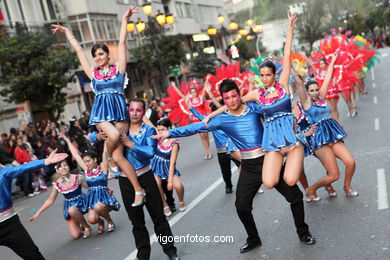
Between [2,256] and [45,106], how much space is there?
48.7 ft

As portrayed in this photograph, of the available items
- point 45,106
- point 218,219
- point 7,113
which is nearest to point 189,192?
point 218,219

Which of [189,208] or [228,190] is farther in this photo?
[228,190]

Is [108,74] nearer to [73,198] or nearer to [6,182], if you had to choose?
[6,182]

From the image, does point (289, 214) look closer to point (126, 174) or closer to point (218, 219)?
point (218, 219)

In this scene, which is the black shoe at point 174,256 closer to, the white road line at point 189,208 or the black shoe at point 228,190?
the white road line at point 189,208

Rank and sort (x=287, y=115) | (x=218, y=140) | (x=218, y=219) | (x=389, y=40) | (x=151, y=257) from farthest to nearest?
(x=389, y=40)
(x=218, y=140)
(x=218, y=219)
(x=151, y=257)
(x=287, y=115)

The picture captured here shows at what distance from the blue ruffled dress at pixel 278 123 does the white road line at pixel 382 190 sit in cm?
178

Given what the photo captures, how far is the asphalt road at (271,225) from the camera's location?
560cm

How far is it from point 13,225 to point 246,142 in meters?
2.71

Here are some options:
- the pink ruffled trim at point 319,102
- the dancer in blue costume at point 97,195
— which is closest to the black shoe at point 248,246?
the pink ruffled trim at point 319,102

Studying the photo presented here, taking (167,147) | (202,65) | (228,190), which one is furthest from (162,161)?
(202,65)

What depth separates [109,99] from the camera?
229 inches

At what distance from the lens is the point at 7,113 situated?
2608cm

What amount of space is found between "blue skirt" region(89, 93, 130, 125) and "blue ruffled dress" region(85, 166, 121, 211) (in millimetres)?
2449
